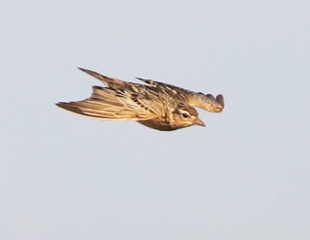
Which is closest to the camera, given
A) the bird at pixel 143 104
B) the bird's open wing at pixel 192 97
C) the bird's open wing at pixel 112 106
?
the bird's open wing at pixel 112 106

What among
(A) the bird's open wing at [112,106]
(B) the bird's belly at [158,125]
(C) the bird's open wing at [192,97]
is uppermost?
(C) the bird's open wing at [192,97]

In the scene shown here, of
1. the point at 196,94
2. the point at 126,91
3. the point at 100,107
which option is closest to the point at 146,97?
the point at 126,91

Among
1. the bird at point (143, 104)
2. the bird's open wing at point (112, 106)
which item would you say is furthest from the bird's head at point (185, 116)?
the bird's open wing at point (112, 106)

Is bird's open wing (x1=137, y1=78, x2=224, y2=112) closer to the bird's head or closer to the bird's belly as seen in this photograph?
the bird's head

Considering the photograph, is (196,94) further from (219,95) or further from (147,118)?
(147,118)

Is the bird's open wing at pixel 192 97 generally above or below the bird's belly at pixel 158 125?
above

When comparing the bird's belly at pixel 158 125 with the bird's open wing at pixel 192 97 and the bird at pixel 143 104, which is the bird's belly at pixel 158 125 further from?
the bird's open wing at pixel 192 97

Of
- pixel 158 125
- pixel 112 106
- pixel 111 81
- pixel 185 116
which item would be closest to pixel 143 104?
pixel 158 125

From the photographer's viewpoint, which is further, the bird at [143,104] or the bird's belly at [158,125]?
the bird's belly at [158,125]
